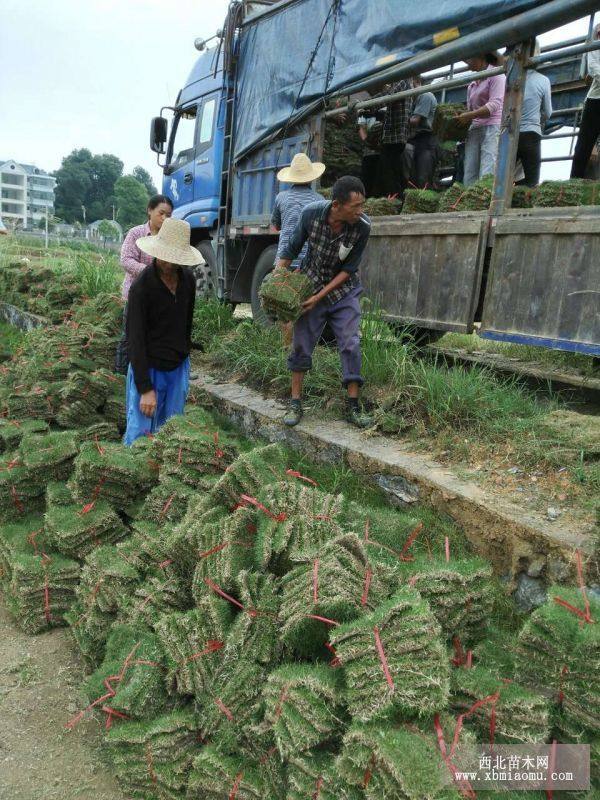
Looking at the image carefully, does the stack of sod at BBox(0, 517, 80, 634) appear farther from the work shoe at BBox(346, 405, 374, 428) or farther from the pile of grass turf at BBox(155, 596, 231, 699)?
the work shoe at BBox(346, 405, 374, 428)

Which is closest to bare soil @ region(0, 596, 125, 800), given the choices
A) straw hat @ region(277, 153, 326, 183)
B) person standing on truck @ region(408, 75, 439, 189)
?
straw hat @ region(277, 153, 326, 183)

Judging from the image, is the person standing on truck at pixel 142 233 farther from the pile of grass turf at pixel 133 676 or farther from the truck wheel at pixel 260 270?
the pile of grass turf at pixel 133 676

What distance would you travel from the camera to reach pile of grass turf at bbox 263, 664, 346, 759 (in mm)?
2104

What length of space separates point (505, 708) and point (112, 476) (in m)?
2.75

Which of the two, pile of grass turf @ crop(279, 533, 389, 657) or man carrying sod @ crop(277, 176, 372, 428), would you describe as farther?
man carrying sod @ crop(277, 176, 372, 428)

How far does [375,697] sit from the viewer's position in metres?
2.02

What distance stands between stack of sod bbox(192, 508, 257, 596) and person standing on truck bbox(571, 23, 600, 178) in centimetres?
473

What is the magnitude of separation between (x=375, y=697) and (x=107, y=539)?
2400 millimetres

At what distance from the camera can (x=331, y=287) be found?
4387mm

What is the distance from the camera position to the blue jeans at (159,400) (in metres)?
4.59

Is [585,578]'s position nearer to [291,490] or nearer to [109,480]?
[291,490]

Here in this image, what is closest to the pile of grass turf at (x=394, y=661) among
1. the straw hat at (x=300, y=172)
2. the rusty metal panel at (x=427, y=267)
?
the rusty metal panel at (x=427, y=267)

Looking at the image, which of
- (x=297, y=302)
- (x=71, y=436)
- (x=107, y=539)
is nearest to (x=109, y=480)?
(x=107, y=539)

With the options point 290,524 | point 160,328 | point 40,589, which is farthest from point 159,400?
point 290,524
